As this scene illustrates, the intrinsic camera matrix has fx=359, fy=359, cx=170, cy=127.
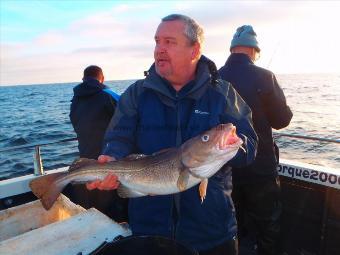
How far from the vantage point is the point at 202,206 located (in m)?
2.95

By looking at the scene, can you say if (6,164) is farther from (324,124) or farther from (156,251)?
(324,124)

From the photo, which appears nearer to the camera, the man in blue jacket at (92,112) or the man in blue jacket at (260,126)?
the man in blue jacket at (260,126)

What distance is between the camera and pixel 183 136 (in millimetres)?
3000

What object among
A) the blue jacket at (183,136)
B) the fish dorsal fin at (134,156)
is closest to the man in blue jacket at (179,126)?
the blue jacket at (183,136)

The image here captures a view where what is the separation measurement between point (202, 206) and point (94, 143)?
9.84ft

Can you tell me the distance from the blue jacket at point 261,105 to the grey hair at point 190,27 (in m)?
1.19

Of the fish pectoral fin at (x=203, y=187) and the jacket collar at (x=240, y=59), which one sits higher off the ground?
the jacket collar at (x=240, y=59)

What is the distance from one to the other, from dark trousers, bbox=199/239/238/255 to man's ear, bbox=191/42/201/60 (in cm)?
162

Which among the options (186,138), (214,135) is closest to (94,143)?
(186,138)

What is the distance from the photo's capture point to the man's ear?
315 centimetres

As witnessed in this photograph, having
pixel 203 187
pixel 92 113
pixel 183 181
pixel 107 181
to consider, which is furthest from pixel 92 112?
pixel 203 187

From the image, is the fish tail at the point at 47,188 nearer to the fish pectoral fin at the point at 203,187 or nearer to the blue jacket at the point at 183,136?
the blue jacket at the point at 183,136

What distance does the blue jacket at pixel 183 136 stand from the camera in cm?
295

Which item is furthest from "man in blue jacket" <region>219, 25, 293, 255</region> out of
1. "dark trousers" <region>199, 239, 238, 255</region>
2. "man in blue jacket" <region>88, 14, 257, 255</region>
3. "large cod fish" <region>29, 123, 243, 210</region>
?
"large cod fish" <region>29, 123, 243, 210</region>
